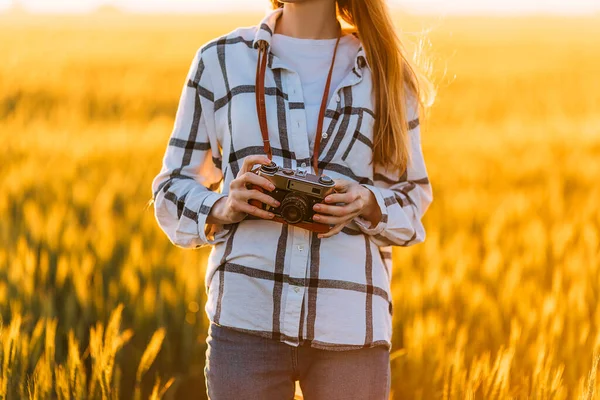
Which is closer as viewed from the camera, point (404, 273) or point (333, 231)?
point (333, 231)

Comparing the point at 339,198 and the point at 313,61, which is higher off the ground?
the point at 313,61

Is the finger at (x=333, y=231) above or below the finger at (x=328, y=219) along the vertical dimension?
below

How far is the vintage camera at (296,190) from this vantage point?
1.39 m

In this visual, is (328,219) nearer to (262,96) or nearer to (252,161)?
(252,161)

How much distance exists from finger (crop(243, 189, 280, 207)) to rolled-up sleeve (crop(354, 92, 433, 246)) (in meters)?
0.18

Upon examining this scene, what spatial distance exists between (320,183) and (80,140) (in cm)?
374

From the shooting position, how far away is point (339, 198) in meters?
1.42

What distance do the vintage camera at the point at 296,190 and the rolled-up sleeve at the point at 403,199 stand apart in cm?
14

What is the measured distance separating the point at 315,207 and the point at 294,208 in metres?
0.04

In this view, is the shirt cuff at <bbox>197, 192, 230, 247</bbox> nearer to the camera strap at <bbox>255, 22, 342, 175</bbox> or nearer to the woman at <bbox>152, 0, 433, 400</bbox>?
the woman at <bbox>152, 0, 433, 400</bbox>

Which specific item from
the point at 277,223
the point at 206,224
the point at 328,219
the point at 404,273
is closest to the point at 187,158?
the point at 206,224

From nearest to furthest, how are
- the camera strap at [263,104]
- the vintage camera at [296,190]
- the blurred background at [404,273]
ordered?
1. the vintage camera at [296,190]
2. the camera strap at [263,104]
3. the blurred background at [404,273]

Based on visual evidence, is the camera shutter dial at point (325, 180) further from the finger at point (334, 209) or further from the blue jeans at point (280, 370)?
the blue jeans at point (280, 370)

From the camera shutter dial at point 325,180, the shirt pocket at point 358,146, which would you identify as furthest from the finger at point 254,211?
the shirt pocket at point 358,146
